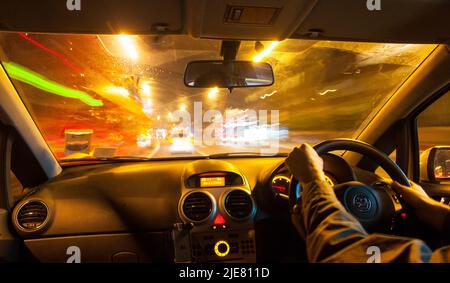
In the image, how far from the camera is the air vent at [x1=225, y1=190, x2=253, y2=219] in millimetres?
3400

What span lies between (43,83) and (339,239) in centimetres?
397

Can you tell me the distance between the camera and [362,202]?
2.45 meters

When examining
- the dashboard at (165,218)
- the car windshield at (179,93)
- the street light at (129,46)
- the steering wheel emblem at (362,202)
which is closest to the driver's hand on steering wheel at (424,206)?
the steering wheel emblem at (362,202)

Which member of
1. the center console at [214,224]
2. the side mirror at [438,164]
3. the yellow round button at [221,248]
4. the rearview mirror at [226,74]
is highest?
the rearview mirror at [226,74]

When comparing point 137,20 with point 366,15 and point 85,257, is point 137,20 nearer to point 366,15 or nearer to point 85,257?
point 366,15

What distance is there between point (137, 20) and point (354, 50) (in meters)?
2.76

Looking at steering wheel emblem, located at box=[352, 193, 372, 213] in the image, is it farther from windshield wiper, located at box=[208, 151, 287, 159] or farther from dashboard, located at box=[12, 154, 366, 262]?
windshield wiper, located at box=[208, 151, 287, 159]

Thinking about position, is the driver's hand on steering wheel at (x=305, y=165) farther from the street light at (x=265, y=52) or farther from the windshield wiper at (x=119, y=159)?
the windshield wiper at (x=119, y=159)

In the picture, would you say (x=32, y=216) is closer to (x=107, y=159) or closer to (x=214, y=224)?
(x=107, y=159)

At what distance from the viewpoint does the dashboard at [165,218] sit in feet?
10.8

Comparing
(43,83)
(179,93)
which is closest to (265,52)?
(43,83)

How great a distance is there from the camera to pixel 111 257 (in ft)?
11.1
